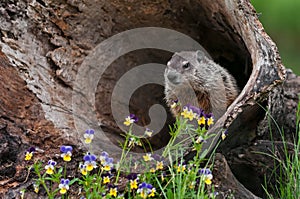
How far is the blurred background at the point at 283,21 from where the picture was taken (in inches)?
251

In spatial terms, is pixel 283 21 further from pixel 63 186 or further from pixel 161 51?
pixel 63 186

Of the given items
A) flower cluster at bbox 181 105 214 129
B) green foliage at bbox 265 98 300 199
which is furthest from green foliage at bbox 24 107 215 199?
green foliage at bbox 265 98 300 199

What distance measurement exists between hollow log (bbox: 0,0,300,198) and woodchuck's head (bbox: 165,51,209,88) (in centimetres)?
27

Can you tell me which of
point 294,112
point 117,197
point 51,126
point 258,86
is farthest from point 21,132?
point 294,112

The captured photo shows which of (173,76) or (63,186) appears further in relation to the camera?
(173,76)

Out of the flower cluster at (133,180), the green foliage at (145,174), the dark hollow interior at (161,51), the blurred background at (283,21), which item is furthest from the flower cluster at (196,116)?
the blurred background at (283,21)

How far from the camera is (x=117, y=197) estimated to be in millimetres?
2742

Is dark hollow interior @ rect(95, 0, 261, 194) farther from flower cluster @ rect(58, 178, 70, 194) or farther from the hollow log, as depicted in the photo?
flower cluster @ rect(58, 178, 70, 194)

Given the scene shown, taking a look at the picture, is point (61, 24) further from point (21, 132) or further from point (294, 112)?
point (294, 112)

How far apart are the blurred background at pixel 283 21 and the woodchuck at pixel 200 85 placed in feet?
8.68

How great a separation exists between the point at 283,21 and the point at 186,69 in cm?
310

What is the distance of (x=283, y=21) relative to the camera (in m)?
6.48

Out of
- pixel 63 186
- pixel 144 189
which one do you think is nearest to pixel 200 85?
pixel 144 189

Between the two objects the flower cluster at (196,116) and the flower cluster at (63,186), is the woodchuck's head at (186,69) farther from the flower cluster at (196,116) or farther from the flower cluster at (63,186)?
the flower cluster at (63,186)
